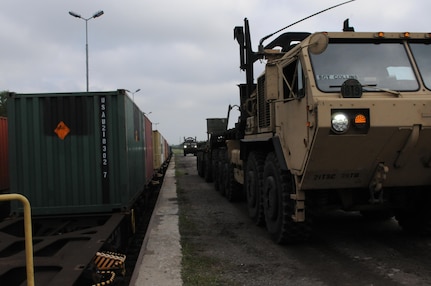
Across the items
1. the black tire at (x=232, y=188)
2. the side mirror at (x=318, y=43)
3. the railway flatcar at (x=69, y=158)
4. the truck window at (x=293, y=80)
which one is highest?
the side mirror at (x=318, y=43)

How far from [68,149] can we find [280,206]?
3.28 meters

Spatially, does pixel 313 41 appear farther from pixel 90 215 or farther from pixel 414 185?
pixel 90 215

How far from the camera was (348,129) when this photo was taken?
495 centimetres

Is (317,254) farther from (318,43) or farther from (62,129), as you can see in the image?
(62,129)

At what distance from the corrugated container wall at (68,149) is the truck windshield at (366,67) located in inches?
119

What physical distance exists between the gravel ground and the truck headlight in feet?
5.60

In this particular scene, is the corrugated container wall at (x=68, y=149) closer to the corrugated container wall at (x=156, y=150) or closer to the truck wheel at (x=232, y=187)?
the truck wheel at (x=232, y=187)

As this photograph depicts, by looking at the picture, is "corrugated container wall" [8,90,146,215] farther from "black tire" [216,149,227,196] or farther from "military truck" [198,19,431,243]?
"black tire" [216,149,227,196]

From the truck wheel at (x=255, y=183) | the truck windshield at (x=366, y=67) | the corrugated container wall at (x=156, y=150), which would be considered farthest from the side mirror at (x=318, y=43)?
the corrugated container wall at (x=156, y=150)

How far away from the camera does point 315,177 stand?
5.51 m

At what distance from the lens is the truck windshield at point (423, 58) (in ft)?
18.0

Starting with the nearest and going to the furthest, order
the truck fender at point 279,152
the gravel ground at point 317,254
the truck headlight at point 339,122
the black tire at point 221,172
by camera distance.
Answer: the truck headlight at point 339,122 → the gravel ground at point 317,254 → the truck fender at point 279,152 → the black tire at point 221,172

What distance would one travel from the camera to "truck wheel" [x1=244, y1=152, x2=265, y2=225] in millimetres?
7542

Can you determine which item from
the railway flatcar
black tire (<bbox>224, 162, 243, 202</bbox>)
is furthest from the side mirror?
black tire (<bbox>224, 162, 243, 202</bbox>)
